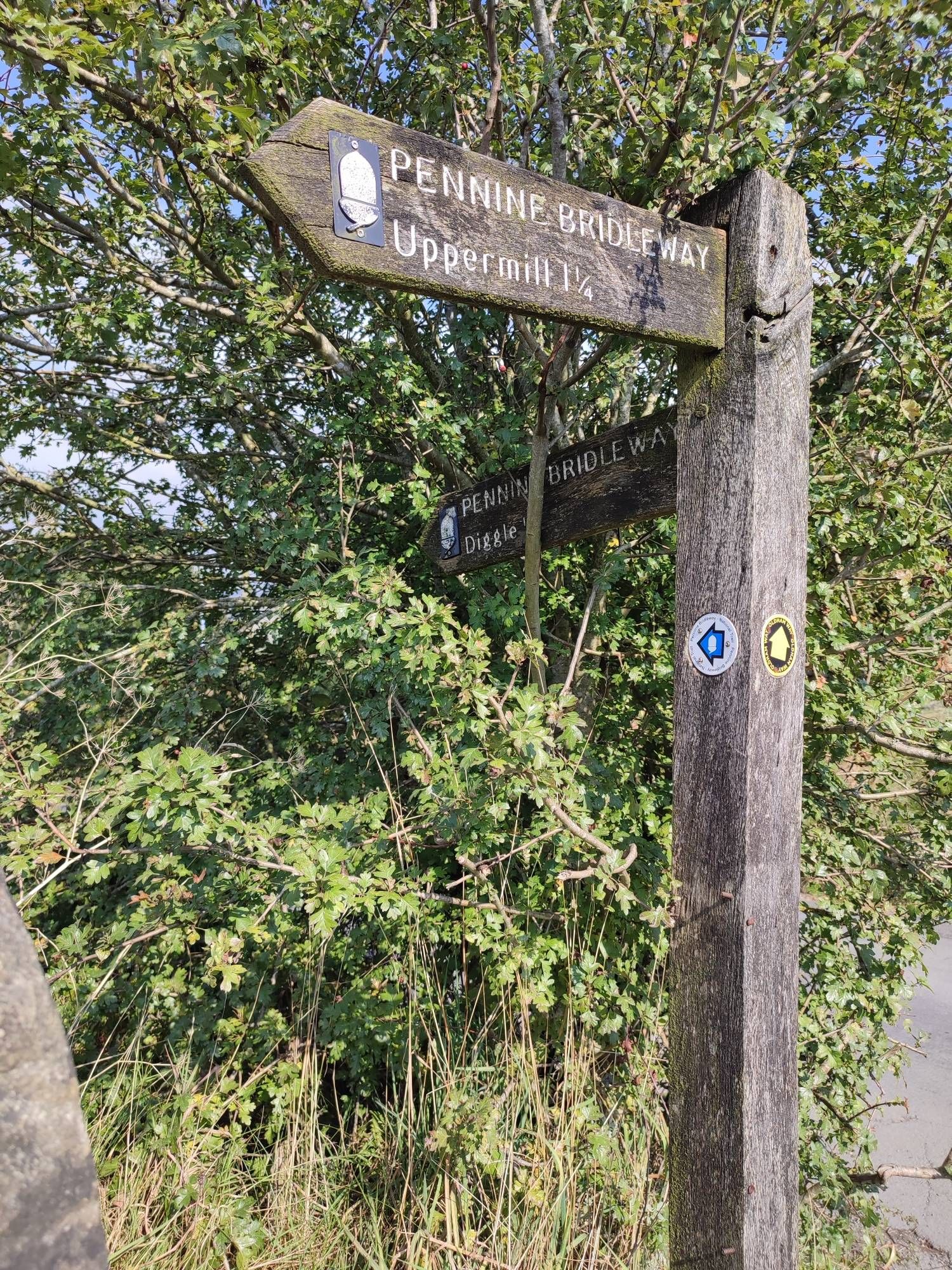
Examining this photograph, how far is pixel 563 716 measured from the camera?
2123 mm

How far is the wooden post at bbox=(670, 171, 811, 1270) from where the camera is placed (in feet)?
5.46

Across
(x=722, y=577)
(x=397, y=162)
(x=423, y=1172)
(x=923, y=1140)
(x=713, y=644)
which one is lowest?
(x=923, y=1140)

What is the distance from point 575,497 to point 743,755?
978 millimetres

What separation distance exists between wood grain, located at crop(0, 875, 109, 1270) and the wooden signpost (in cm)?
118

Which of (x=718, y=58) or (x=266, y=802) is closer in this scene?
(x=718, y=58)

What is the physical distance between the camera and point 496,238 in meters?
1.56

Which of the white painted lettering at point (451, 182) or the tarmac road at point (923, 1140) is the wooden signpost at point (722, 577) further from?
the tarmac road at point (923, 1140)

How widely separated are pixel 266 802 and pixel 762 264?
2.72 metres

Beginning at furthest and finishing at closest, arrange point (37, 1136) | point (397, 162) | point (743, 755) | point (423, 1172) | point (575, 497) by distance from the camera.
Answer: point (575, 497)
point (423, 1172)
point (743, 755)
point (397, 162)
point (37, 1136)

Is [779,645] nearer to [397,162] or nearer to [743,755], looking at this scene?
[743,755]

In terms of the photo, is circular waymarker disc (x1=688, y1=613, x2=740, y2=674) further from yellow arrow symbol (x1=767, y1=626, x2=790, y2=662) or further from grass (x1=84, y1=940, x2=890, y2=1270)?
grass (x1=84, y1=940, x2=890, y2=1270)

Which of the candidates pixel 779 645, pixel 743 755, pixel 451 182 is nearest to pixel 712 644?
pixel 779 645

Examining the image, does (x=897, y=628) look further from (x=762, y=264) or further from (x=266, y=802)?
(x=266, y=802)

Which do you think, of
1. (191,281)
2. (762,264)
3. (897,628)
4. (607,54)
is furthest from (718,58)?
(191,281)
